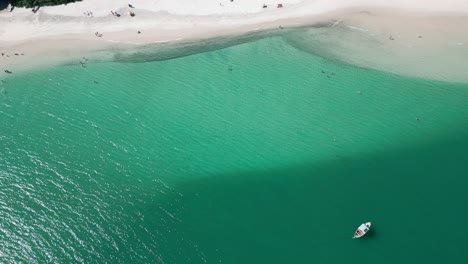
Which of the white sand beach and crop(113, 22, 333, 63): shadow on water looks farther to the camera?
the white sand beach

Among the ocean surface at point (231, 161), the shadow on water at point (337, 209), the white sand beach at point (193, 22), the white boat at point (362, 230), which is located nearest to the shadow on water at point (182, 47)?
the ocean surface at point (231, 161)

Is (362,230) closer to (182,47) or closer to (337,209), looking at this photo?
(337,209)

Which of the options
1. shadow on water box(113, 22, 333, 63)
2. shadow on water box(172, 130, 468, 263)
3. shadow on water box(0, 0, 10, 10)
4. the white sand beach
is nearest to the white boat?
shadow on water box(172, 130, 468, 263)

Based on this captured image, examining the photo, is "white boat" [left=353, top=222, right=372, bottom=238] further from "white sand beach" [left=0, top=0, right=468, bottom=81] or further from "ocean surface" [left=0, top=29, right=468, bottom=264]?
"white sand beach" [left=0, top=0, right=468, bottom=81]

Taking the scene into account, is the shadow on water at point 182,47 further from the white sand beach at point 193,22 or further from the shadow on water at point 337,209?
the shadow on water at point 337,209

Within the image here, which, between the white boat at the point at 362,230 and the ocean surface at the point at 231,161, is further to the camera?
the ocean surface at the point at 231,161

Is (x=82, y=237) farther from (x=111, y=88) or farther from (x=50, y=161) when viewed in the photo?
(x=111, y=88)
